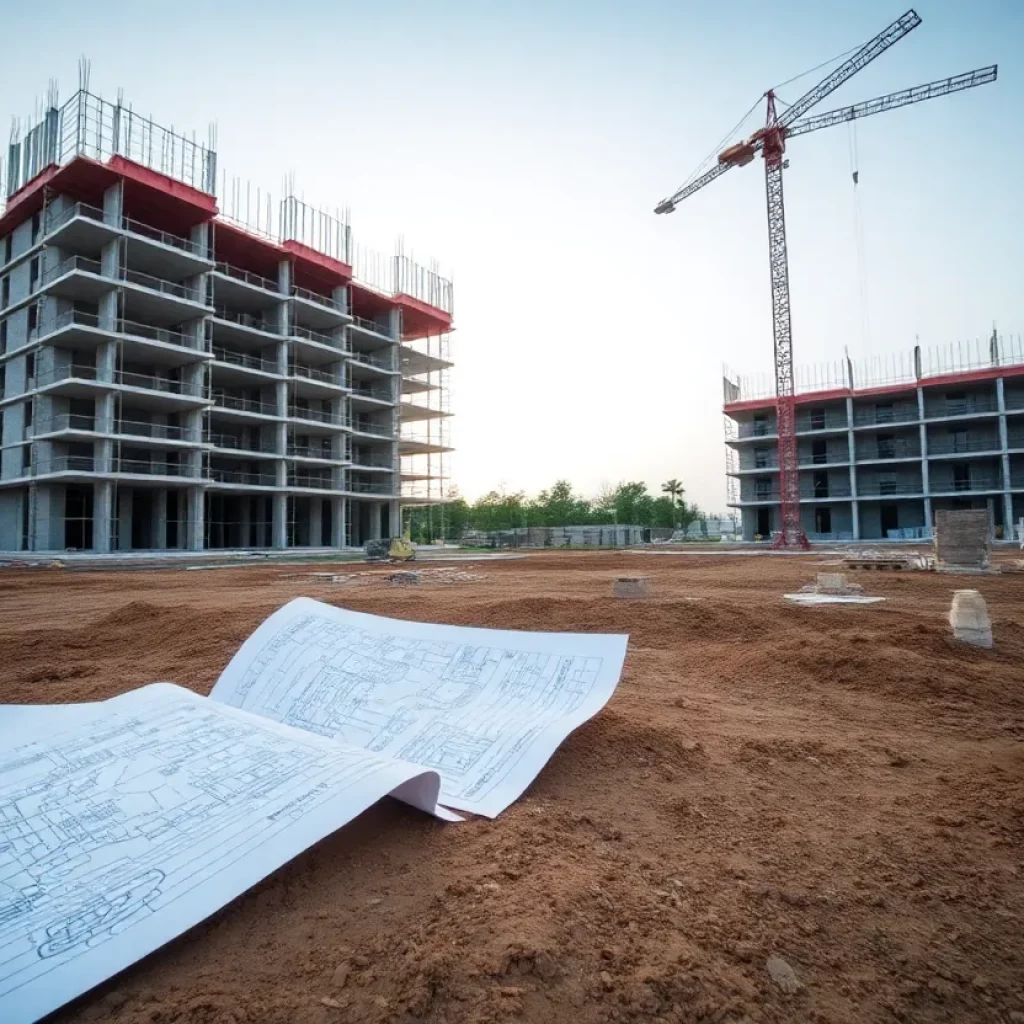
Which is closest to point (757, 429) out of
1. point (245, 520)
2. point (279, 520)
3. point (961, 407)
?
point (961, 407)

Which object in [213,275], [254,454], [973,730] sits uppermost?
[213,275]

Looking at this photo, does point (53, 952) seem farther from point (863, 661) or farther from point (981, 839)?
point (863, 661)

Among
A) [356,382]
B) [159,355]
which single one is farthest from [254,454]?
[356,382]

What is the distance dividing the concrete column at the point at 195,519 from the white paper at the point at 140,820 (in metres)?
24.6

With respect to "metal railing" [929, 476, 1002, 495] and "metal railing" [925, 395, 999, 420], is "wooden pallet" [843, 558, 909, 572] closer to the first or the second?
"metal railing" [929, 476, 1002, 495]

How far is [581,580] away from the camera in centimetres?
1066

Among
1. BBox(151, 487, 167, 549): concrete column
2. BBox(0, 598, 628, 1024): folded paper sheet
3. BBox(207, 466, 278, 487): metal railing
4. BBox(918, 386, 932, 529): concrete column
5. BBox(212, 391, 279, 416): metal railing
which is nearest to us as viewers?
BBox(0, 598, 628, 1024): folded paper sheet

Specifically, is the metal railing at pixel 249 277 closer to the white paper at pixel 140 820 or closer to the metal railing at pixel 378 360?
the metal railing at pixel 378 360

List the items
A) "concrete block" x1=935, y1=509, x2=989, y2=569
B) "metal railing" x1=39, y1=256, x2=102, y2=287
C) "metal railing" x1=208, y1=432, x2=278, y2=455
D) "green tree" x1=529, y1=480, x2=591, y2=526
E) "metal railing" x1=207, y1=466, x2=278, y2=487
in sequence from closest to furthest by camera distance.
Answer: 1. "concrete block" x1=935, y1=509, x2=989, y2=569
2. "metal railing" x1=39, y1=256, x2=102, y2=287
3. "metal railing" x1=207, y1=466, x2=278, y2=487
4. "metal railing" x1=208, y1=432, x2=278, y2=455
5. "green tree" x1=529, y1=480, x2=591, y2=526

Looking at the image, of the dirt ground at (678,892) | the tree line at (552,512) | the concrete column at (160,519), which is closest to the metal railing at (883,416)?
the tree line at (552,512)

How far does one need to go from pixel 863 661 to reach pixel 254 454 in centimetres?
2738

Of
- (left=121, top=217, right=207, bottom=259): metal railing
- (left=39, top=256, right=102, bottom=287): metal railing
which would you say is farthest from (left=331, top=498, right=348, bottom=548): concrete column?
(left=39, top=256, right=102, bottom=287): metal railing

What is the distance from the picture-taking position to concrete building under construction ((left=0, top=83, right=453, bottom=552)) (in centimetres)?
2184

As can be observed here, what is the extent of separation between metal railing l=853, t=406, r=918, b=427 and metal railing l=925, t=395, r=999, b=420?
32.8 inches
